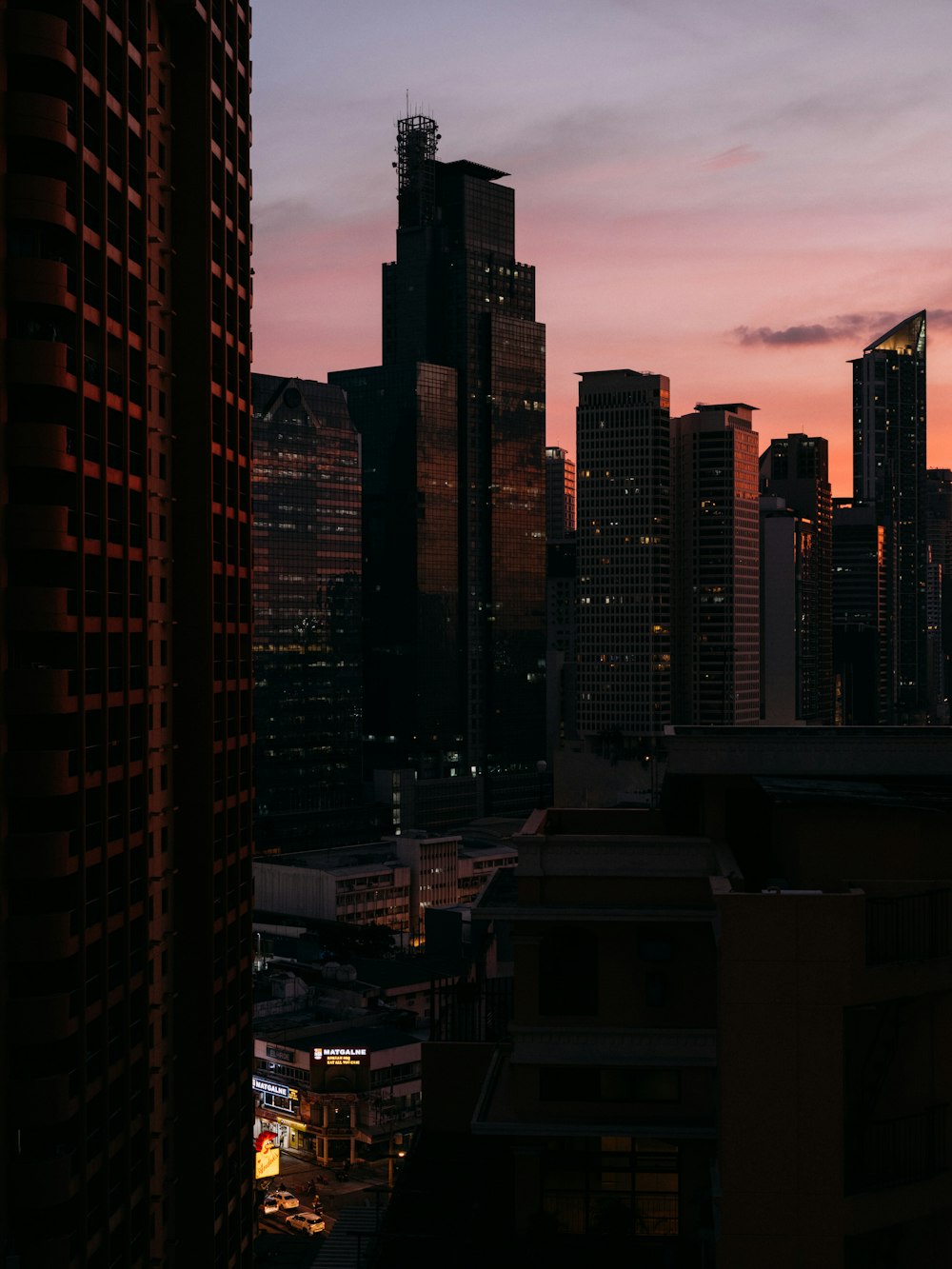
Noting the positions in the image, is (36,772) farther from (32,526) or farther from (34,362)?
(34,362)

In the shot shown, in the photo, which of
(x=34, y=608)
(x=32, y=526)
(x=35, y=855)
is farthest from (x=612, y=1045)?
(x=32, y=526)

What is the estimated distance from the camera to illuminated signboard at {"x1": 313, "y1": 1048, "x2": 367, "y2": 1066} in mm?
175875

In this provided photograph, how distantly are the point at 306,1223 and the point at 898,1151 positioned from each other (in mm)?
129364

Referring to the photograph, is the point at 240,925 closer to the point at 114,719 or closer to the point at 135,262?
the point at 114,719

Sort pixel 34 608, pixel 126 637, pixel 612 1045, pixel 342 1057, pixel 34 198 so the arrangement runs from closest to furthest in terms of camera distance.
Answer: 1. pixel 612 1045
2. pixel 34 608
3. pixel 34 198
4. pixel 126 637
5. pixel 342 1057

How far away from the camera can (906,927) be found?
26875 mm

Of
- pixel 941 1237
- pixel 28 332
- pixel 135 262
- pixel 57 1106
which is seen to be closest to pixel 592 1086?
pixel 941 1237

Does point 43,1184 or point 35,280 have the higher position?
point 35,280

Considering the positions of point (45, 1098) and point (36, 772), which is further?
point (36, 772)

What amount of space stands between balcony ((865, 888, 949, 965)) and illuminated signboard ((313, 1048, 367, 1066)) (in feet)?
515

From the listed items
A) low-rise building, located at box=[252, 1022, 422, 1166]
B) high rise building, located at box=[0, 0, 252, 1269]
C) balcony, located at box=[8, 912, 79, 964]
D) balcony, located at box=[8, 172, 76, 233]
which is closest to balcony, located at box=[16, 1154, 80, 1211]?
high rise building, located at box=[0, 0, 252, 1269]

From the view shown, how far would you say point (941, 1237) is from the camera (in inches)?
1088

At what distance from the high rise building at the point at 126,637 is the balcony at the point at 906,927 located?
3290 cm

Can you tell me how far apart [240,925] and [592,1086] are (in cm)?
4205
